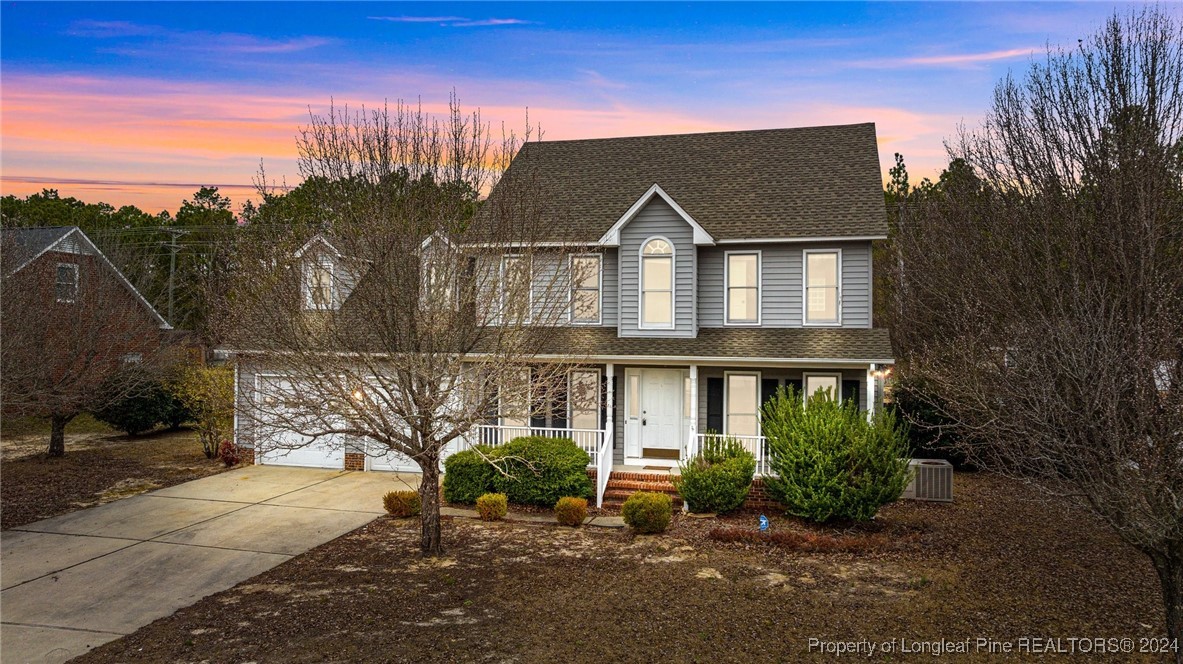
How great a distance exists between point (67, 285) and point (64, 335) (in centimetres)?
354

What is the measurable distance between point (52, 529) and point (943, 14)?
21.0 metres

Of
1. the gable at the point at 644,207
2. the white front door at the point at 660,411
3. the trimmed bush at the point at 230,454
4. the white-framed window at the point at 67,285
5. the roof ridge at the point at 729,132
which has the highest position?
the roof ridge at the point at 729,132

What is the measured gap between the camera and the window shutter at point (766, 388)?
54.7 ft

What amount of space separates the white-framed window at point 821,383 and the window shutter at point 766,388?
0.64 meters

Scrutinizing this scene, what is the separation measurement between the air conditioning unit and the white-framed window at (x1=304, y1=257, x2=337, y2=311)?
40.0 ft

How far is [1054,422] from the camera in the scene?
22.6ft

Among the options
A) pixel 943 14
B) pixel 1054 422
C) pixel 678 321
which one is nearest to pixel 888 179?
pixel 943 14

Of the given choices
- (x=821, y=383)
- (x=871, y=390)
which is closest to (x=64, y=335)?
(x=821, y=383)

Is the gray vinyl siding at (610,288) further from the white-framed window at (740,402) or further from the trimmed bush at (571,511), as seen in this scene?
the trimmed bush at (571,511)

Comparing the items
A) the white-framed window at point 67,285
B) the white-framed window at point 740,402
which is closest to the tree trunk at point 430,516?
the white-framed window at point 740,402

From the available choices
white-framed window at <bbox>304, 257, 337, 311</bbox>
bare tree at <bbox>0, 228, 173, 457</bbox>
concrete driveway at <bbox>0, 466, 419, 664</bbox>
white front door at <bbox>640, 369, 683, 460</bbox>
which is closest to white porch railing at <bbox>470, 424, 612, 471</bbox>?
white front door at <bbox>640, 369, 683, 460</bbox>

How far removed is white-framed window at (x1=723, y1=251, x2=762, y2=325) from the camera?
17.0 meters

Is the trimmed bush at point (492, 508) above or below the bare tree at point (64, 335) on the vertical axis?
below

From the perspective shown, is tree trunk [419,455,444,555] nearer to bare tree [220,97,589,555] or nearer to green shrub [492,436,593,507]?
bare tree [220,97,589,555]
